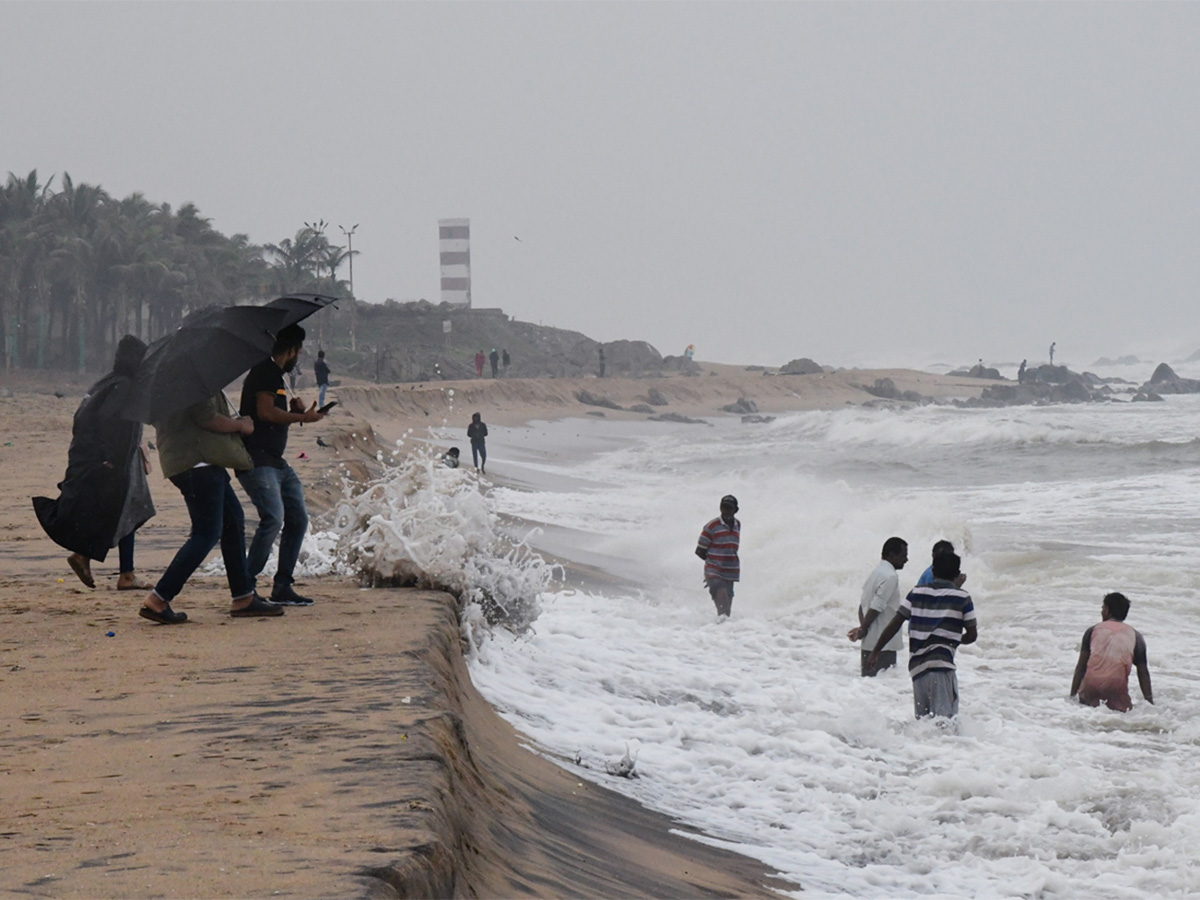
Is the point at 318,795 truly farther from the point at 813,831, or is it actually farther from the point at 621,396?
the point at 621,396

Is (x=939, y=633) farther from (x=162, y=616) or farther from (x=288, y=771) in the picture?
(x=288, y=771)

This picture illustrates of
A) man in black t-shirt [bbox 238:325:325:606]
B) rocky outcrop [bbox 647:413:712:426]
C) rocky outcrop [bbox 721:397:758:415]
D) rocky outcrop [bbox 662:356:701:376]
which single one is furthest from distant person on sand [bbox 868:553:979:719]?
rocky outcrop [bbox 662:356:701:376]

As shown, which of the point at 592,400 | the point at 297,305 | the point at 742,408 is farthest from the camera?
the point at 742,408

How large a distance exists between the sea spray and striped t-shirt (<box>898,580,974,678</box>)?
7.55ft

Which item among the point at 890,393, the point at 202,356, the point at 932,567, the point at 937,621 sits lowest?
the point at 937,621

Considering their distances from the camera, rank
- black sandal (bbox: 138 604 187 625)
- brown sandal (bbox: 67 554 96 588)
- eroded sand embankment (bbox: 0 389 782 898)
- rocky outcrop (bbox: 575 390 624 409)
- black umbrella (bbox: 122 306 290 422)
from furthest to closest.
Result: rocky outcrop (bbox: 575 390 624 409) < brown sandal (bbox: 67 554 96 588) < black sandal (bbox: 138 604 187 625) < black umbrella (bbox: 122 306 290 422) < eroded sand embankment (bbox: 0 389 782 898)

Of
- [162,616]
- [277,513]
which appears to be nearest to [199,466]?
[277,513]

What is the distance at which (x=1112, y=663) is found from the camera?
27.5 ft

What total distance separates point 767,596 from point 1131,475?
54.1ft

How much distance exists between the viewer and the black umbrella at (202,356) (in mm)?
6387

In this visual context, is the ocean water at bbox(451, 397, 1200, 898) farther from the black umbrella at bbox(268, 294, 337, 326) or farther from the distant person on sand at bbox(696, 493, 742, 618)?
the black umbrella at bbox(268, 294, 337, 326)

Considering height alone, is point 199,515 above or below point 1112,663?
above

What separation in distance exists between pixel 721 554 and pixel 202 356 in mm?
6005

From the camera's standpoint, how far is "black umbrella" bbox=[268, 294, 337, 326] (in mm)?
6695
